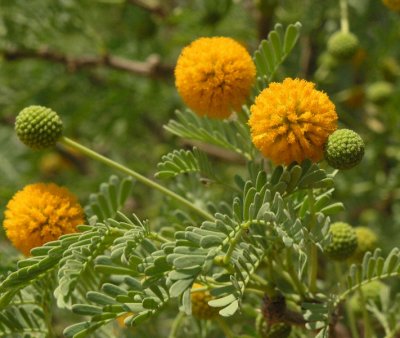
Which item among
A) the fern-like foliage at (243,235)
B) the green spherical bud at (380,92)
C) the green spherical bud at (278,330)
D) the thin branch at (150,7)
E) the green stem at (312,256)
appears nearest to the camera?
the fern-like foliage at (243,235)

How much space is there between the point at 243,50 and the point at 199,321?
3.16ft

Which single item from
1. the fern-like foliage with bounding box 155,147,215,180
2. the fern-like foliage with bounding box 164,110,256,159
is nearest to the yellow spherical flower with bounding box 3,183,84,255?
the fern-like foliage with bounding box 155,147,215,180

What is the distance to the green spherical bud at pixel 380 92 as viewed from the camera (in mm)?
3600

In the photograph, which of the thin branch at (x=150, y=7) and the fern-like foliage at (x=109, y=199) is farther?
the thin branch at (x=150, y=7)

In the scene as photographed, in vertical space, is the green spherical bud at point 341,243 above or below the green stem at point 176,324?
above

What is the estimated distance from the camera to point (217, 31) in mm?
3512

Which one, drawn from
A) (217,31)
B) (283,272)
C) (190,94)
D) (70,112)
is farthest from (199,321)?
(70,112)

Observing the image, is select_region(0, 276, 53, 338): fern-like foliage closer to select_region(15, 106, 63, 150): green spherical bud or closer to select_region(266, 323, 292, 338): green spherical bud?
select_region(15, 106, 63, 150): green spherical bud

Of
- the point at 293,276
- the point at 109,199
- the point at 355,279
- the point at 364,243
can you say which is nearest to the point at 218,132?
the point at 109,199

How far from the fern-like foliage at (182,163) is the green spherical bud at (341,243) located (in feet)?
1.40

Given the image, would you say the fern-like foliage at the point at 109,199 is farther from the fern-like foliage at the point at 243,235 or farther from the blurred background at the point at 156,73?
the blurred background at the point at 156,73

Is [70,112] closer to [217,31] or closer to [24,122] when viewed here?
[217,31]

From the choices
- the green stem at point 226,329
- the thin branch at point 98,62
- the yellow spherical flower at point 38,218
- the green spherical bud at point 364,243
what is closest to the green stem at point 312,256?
the green stem at point 226,329

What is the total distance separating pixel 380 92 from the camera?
3613 millimetres
